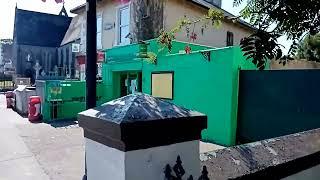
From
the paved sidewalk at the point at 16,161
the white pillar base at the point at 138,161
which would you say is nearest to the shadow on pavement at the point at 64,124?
the paved sidewalk at the point at 16,161

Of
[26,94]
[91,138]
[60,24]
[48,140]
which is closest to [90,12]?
[91,138]

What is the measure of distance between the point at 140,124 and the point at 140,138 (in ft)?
0.22

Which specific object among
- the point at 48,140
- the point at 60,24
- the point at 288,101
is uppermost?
the point at 60,24

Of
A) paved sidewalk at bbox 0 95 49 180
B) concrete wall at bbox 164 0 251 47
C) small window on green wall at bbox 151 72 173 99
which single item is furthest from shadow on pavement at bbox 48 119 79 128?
concrete wall at bbox 164 0 251 47

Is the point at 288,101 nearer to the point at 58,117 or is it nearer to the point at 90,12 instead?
the point at 90,12

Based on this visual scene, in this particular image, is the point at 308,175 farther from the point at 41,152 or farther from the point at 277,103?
the point at 41,152

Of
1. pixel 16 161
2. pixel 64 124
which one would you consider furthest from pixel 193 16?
pixel 16 161

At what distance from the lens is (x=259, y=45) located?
192 cm

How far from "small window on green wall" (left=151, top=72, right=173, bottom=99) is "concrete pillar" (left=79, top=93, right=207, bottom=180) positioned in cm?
996

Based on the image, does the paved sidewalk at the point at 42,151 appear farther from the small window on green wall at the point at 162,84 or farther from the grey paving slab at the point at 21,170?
the small window on green wall at the point at 162,84

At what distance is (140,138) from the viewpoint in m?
1.46

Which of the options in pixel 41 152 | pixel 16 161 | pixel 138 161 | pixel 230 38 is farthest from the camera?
pixel 230 38

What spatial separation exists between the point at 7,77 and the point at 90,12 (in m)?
55.7

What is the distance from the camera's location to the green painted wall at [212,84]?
9.38 metres
